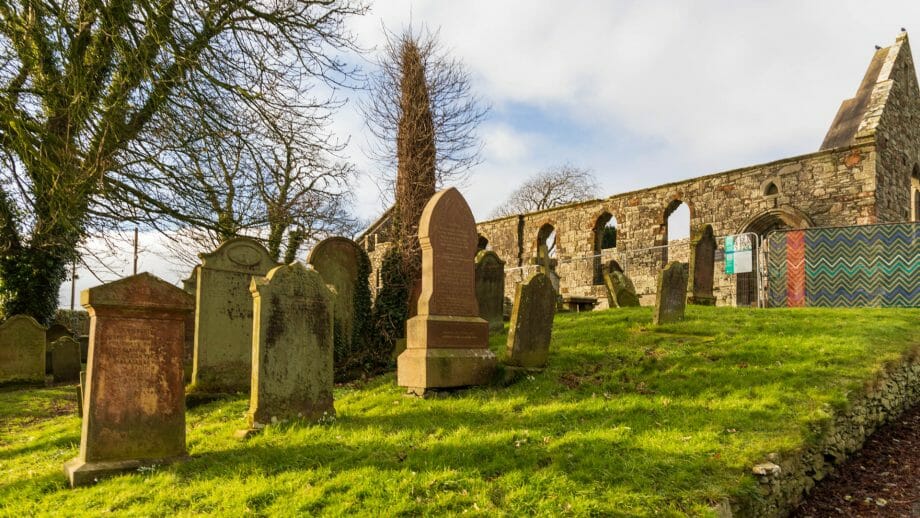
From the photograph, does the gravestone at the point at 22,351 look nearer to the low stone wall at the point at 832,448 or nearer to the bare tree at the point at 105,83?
the bare tree at the point at 105,83

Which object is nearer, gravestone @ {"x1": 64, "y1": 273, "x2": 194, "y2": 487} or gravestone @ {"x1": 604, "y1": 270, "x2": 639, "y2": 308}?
gravestone @ {"x1": 64, "y1": 273, "x2": 194, "y2": 487}

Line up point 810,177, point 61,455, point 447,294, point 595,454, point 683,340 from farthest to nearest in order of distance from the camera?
point 810,177 → point 683,340 → point 447,294 → point 61,455 → point 595,454

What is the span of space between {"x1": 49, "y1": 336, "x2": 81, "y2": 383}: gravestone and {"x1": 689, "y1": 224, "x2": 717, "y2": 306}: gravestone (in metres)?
12.9

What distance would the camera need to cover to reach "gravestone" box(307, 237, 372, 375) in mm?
10984

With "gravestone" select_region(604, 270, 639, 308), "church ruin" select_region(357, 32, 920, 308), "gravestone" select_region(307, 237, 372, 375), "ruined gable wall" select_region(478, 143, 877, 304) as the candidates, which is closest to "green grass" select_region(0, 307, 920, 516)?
"gravestone" select_region(307, 237, 372, 375)

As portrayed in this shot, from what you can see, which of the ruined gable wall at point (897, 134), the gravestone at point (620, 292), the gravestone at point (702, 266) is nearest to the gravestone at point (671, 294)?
the gravestone at point (702, 266)

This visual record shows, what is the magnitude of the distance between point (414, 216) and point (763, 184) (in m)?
10.3

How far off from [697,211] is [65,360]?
17.1 meters

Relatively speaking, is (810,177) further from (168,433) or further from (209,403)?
(168,433)

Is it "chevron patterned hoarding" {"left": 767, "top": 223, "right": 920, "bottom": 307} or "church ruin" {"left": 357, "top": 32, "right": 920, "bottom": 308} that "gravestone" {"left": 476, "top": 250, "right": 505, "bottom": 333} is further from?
"chevron patterned hoarding" {"left": 767, "top": 223, "right": 920, "bottom": 307}

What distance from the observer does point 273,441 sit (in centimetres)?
583

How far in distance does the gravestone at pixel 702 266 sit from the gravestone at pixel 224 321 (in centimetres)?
827

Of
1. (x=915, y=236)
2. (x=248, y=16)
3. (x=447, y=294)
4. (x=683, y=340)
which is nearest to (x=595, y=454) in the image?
(x=447, y=294)

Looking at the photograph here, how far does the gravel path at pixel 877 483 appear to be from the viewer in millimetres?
5273
